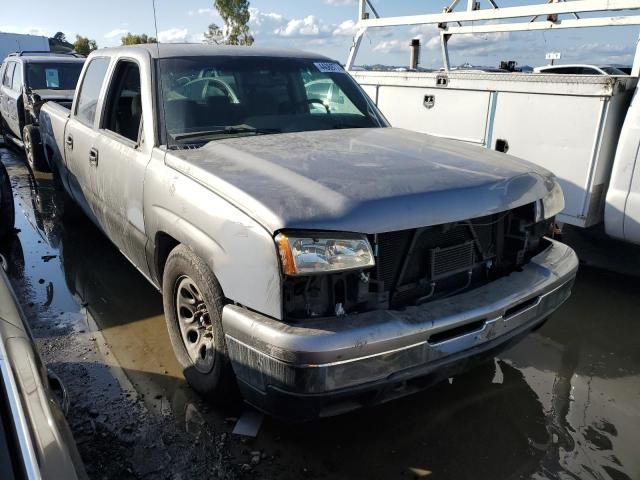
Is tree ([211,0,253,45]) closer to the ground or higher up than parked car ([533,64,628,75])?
higher up

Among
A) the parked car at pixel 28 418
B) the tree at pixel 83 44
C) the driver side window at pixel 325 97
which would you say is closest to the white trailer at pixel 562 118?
the driver side window at pixel 325 97

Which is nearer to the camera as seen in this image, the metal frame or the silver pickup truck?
the silver pickup truck

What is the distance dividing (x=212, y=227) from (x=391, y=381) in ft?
3.33

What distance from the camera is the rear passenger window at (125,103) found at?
3.44m

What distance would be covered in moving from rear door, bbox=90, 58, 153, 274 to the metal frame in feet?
12.3

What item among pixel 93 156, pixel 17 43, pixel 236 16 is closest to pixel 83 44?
pixel 17 43

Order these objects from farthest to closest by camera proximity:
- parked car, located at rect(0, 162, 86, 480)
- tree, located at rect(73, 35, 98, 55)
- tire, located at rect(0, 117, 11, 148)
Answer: tree, located at rect(73, 35, 98, 55) < tire, located at rect(0, 117, 11, 148) < parked car, located at rect(0, 162, 86, 480)

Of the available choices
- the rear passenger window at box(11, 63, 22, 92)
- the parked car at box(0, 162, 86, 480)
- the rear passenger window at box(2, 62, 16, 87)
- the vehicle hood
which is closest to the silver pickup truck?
the parked car at box(0, 162, 86, 480)

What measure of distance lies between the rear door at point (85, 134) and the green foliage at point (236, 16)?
26583mm

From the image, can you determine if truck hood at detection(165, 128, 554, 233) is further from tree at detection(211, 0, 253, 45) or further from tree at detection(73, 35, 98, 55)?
tree at detection(73, 35, 98, 55)

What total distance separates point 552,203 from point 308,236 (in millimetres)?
1537

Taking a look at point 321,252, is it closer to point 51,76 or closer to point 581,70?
point 581,70

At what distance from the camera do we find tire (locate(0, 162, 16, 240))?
16.4 ft

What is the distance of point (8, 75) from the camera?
976 centimetres
